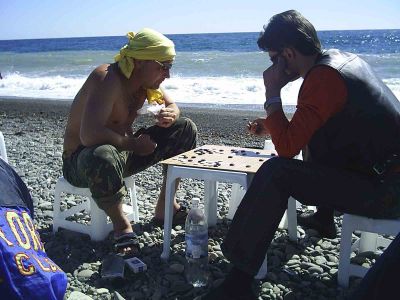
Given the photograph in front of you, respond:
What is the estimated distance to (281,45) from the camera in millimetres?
2824

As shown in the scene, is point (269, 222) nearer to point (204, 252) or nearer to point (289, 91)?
point (204, 252)

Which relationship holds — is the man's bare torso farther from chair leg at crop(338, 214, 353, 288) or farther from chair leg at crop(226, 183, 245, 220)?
chair leg at crop(338, 214, 353, 288)

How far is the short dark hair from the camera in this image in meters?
2.78

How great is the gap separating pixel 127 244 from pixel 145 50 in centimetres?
143

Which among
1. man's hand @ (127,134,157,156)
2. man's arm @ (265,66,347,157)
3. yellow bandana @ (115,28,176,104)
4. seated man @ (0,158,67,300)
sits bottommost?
seated man @ (0,158,67,300)

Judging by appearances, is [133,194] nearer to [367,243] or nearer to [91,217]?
[91,217]

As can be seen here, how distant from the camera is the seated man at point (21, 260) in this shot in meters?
2.01

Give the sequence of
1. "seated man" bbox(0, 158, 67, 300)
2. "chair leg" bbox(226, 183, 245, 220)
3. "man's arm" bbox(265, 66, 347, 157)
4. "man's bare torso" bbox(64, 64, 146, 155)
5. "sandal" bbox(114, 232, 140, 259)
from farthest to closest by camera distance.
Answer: "chair leg" bbox(226, 183, 245, 220)
"man's bare torso" bbox(64, 64, 146, 155)
"sandal" bbox(114, 232, 140, 259)
"man's arm" bbox(265, 66, 347, 157)
"seated man" bbox(0, 158, 67, 300)

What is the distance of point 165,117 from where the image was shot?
3.79 metres

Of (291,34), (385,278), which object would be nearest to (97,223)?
(291,34)

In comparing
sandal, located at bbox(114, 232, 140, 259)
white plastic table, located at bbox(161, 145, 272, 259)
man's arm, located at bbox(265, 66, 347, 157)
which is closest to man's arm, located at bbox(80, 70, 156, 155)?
white plastic table, located at bbox(161, 145, 272, 259)

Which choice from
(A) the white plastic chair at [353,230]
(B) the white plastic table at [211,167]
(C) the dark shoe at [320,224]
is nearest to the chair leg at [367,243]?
(C) the dark shoe at [320,224]

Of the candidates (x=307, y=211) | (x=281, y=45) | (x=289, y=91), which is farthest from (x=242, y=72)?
(x=281, y=45)

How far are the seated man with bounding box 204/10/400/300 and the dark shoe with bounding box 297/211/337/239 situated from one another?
1.00 m
